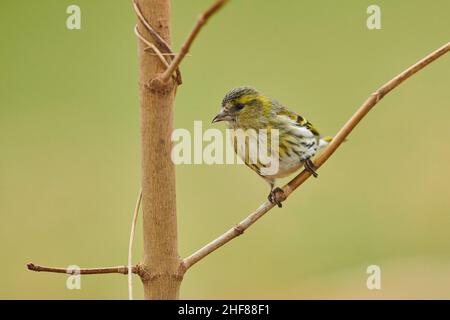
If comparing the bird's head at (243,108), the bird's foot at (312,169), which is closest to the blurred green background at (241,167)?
the bird's head at (243,108)

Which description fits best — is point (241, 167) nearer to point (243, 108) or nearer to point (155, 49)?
point (243, 108)

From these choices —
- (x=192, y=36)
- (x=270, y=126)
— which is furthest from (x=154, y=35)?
(x=270, y=126)

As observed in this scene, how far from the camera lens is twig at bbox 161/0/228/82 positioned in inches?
27.7

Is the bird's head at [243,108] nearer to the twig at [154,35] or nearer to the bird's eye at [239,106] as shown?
the bird's eye at [239,106]

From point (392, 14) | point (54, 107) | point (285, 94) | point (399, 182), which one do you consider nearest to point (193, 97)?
point (285, 94)

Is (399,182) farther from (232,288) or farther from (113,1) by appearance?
(113,1)

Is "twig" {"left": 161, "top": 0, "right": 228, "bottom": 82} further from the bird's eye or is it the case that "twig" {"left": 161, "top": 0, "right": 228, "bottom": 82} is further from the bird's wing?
the bird's wing

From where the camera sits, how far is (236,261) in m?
2.91

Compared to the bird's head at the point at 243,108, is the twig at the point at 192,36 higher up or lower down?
lower down

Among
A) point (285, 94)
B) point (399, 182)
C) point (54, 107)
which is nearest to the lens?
point (399, 182)

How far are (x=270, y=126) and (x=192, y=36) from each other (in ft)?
3.41

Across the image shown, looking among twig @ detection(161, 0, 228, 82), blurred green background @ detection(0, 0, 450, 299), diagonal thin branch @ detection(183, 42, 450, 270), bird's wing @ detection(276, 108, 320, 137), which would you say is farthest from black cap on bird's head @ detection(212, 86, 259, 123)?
blurred green background @ detection(0, 0, 450, 299)

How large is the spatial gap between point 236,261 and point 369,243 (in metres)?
0.57

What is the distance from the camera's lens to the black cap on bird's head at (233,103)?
67.3 inches
